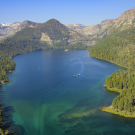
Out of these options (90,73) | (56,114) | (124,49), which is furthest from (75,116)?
(124,49)

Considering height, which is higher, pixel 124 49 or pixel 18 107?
pixel 124 49

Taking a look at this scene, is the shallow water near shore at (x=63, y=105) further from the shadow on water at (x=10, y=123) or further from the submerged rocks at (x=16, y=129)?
the submerged rocks at (x=16, y=129)

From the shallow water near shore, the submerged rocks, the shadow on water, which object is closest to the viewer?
the submerged rocks

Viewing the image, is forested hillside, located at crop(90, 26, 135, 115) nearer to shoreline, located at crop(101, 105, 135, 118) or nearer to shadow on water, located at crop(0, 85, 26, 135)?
shoreline, located at crop(101, 105, 135, 118)

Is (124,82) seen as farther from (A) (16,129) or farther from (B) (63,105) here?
(A) (16,129)

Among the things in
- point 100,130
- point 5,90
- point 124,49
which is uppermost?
point 124,49

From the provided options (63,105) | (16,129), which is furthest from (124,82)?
(16,129)

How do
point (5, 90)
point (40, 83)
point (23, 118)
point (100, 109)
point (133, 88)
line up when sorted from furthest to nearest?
1. point (40, 83)
2. point (5, 90)
3. point (133, 88)
4. point (100, 109)
5. point (23, 118)

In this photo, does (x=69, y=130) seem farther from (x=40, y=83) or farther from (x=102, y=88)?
(x=40, y=83)

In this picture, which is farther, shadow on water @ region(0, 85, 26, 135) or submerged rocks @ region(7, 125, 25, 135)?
shadow on water @ region(0, 85, 26, 135)

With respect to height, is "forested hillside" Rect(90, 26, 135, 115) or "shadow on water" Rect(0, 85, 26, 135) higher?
"forested hillside" Rect(90, 26, 135, 115)

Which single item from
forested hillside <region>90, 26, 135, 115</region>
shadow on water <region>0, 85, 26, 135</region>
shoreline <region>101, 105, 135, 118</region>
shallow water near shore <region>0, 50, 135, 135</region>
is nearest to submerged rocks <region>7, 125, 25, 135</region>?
shadow on water <region>0, 85, 26, 135</region>
